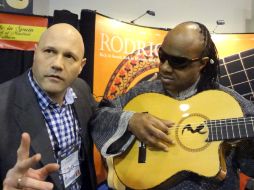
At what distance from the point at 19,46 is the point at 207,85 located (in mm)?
1500

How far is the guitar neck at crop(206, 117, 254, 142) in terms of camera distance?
132 cm

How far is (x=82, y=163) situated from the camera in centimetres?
165

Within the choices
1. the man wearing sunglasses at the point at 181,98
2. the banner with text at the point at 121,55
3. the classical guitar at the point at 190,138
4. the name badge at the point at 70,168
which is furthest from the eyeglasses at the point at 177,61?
the banner with text at the point at 121,55

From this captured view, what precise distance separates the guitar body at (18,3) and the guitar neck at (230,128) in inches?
73.4

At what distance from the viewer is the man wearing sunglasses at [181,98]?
1.44 meters

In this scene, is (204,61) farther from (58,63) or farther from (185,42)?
(58,63)

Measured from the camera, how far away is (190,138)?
149cm

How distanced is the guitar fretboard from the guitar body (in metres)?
1.62

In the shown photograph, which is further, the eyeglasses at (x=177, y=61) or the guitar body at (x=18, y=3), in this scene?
the guitar body at (x=18, y=3)

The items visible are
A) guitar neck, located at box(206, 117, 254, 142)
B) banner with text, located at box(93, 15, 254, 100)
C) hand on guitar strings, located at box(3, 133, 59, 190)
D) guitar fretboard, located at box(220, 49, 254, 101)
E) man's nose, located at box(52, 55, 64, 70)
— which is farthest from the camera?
guitar fretboard, located at box(220, 49, 254, 101)

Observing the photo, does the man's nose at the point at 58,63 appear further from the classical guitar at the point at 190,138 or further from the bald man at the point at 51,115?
the classical guitar at the point at 190,138

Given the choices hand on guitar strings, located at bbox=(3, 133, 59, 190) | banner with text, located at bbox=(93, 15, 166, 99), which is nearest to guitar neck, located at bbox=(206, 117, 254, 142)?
hand on guitar strings, located at bbox=(3, 133, 59, 190)

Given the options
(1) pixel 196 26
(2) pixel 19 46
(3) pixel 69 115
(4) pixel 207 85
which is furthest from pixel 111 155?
(2) pixel 19 46

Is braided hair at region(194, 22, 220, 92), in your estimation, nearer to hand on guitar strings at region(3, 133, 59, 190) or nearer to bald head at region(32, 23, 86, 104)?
bald head at region(32, 23, 86, 104)
